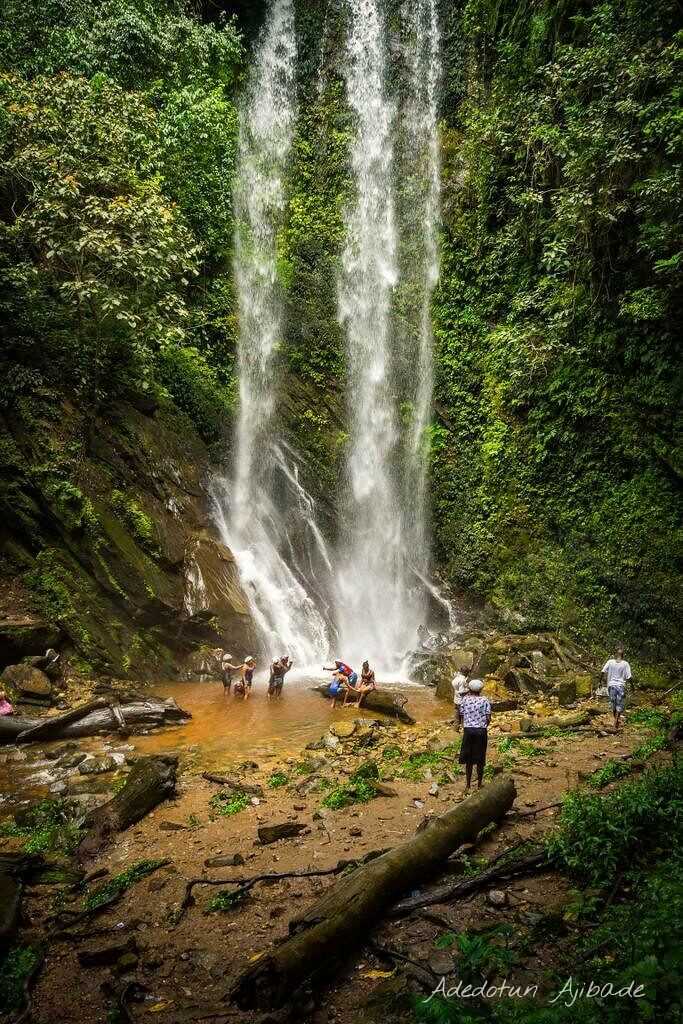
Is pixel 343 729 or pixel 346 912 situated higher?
pixel 346 912

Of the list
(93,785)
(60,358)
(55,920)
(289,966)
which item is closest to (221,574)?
(60,358)

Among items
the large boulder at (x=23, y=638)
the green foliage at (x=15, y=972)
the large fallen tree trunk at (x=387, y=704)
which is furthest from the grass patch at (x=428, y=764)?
the large boulder at (x=23, y=638)

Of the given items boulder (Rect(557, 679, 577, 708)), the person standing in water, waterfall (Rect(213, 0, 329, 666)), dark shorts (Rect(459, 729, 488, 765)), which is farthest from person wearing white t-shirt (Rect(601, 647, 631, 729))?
waterfall (Rect(213, 0, 329, 666))

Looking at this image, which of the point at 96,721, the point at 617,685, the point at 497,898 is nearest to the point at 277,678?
the point at 96,721

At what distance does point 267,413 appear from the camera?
20938mm

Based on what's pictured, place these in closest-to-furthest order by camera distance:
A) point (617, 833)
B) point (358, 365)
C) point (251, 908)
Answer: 1. point (617, 833)
2. point (251, 908)
3. point (358, 365)

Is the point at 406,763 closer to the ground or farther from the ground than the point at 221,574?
closer to the ground

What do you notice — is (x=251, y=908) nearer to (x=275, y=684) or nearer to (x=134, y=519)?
(x=275, y=684)

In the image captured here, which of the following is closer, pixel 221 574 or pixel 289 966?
pixel 289 966

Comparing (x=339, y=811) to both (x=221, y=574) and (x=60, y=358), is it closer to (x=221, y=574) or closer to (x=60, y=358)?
(x=221, y=574)

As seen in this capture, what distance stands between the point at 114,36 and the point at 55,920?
69.4 ft

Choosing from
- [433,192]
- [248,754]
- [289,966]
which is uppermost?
[433,192]

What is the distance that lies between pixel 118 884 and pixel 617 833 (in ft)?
13.7

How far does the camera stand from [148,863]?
5602 mm
